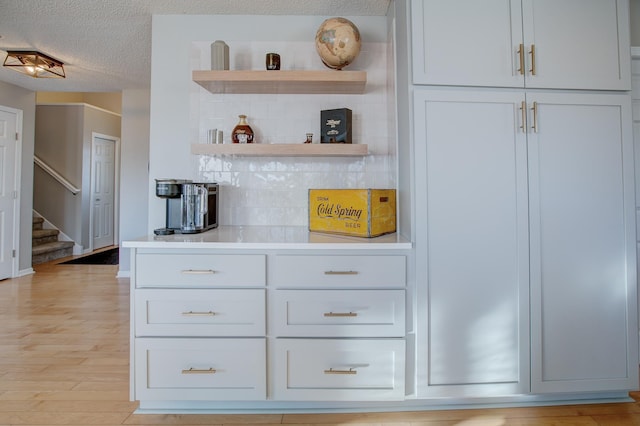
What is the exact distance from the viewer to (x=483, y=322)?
1.76 meters

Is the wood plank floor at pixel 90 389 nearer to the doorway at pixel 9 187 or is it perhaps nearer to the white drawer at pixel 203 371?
the white drawer at pixel 203 371

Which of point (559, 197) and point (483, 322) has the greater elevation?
point (559, 197)

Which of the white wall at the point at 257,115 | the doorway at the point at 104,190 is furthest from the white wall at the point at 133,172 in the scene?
the white wall at the point at 257,115

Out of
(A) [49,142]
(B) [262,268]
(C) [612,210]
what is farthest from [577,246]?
(A) [49,142]

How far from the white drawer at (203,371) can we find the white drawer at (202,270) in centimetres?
27

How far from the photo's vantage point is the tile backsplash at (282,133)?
2.36m

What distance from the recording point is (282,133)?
2379mm

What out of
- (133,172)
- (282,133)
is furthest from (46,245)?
(282,133)

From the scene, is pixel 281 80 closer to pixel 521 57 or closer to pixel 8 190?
pixel 521 57

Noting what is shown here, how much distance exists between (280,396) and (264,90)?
1742 millimetres

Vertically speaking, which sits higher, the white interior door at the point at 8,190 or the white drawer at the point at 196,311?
the white interior door at the point at 8,190

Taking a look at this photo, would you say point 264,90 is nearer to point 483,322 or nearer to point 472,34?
point 472,34

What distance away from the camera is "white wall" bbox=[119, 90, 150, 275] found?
483 cm

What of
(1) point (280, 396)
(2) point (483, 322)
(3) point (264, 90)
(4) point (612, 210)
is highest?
(3) point (264, 90)
